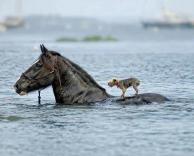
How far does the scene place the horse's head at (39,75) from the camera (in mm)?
28531

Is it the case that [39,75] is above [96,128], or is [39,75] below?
above

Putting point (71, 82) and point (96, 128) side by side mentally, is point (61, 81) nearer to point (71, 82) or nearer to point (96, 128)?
point (71, 82)

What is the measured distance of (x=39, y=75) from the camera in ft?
93.9

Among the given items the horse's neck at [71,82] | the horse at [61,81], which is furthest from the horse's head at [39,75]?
the horse's neck at [71,82]

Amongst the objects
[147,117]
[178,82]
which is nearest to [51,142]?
[147,117]

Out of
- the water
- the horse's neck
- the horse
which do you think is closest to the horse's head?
the horse

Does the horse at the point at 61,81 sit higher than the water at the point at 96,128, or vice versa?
the horse at the point at 61,81

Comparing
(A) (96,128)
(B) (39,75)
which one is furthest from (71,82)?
(A) (96,128)

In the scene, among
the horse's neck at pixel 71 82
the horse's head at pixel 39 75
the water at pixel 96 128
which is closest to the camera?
the water at pixel 96 128

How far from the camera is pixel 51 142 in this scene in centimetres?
2306

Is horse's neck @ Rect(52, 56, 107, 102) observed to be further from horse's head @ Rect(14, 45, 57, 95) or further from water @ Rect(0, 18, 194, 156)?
water @ Rect(0, 18, 194, 156)

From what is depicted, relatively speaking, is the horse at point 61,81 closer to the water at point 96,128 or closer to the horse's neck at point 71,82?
the horse's neck at point 71,82

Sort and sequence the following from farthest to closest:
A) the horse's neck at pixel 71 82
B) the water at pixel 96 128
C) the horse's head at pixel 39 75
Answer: the horse's neck at pixel 71 82 < the horse's head at pixel 39 75 < the water at pixel 96 128

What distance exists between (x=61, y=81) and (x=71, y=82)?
34 centimetres
